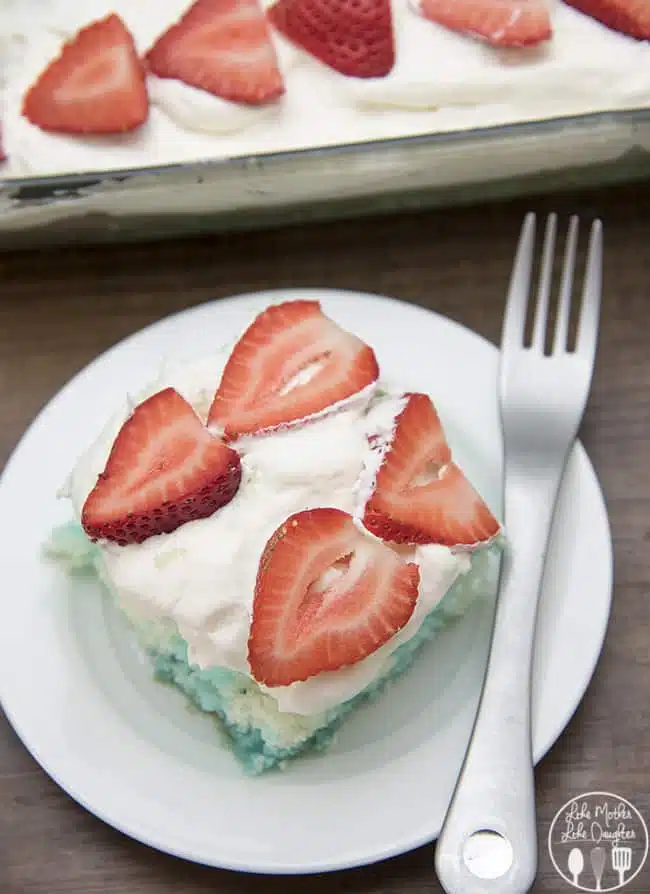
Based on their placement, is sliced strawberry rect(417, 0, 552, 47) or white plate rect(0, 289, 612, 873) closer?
white plate rect(0, 289, 612, 873)

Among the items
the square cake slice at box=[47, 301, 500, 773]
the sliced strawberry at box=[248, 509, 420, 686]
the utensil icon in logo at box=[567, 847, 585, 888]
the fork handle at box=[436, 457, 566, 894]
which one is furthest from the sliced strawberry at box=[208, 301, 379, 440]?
the utensil icon in logo at box=[567, 847, 585, 888]

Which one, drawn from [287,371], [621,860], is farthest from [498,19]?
[621,860]

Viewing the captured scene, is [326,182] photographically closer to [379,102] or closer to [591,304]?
[379,102]

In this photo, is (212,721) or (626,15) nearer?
(212,721)

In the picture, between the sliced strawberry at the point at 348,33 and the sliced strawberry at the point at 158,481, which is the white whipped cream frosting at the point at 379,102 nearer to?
the sliced strawberry at the point at 348,33

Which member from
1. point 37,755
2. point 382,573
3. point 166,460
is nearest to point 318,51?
point 166,460

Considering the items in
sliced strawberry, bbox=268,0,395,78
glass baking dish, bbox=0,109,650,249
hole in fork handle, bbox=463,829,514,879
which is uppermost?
sliced strawberry, bbox=268,0,395,78

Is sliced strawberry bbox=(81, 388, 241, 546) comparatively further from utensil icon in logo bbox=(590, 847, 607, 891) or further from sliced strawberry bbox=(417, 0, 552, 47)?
sliced strawberry bbox=(417, 0, 552, 47)

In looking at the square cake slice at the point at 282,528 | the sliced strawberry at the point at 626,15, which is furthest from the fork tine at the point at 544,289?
the sliced strawberry at the point at 626,15
